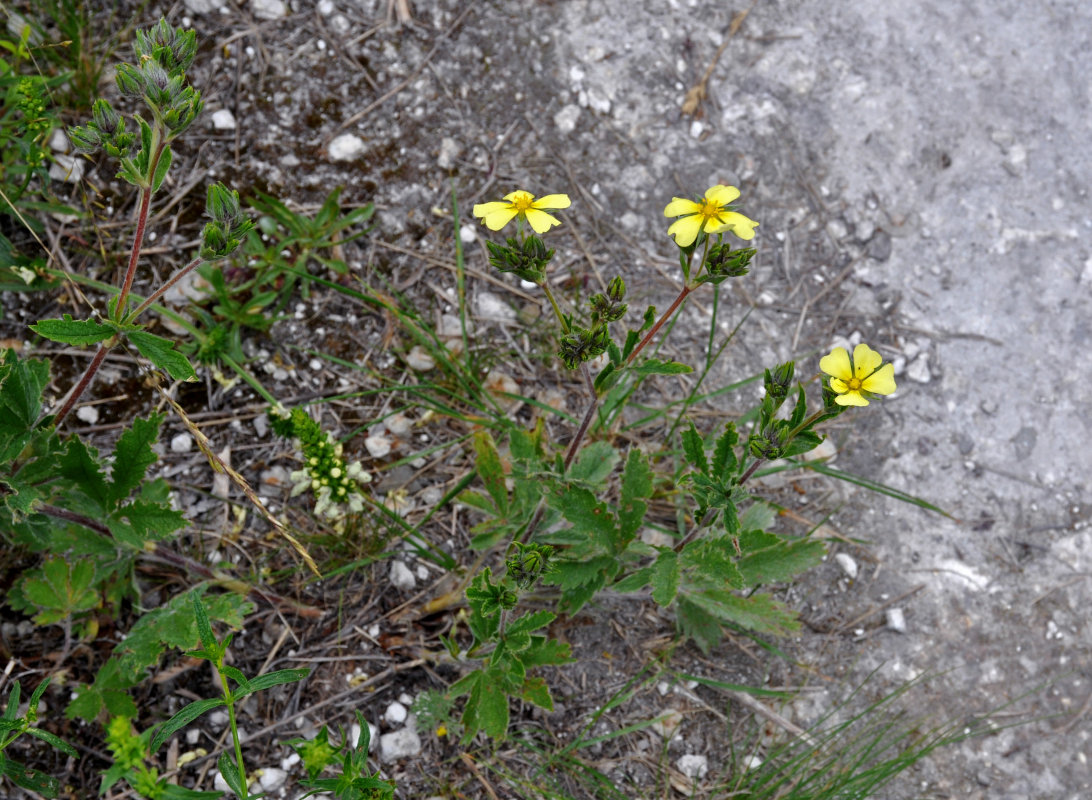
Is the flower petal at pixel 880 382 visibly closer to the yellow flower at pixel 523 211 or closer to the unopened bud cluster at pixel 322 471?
the yellow flower at pixel 523 211

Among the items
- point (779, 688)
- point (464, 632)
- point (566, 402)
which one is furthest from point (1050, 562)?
point (464, 632)

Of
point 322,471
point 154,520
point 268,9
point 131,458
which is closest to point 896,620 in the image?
point 322,471

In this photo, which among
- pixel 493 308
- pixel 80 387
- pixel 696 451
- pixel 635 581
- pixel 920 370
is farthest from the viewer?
pixel 920 370

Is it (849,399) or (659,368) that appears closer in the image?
(849,399)

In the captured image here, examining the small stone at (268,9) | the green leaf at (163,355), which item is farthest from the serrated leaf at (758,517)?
the small stone at (268,9)

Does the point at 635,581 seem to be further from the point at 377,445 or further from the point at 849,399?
the point at 377,445

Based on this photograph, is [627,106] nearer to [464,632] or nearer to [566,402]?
[566,402]
